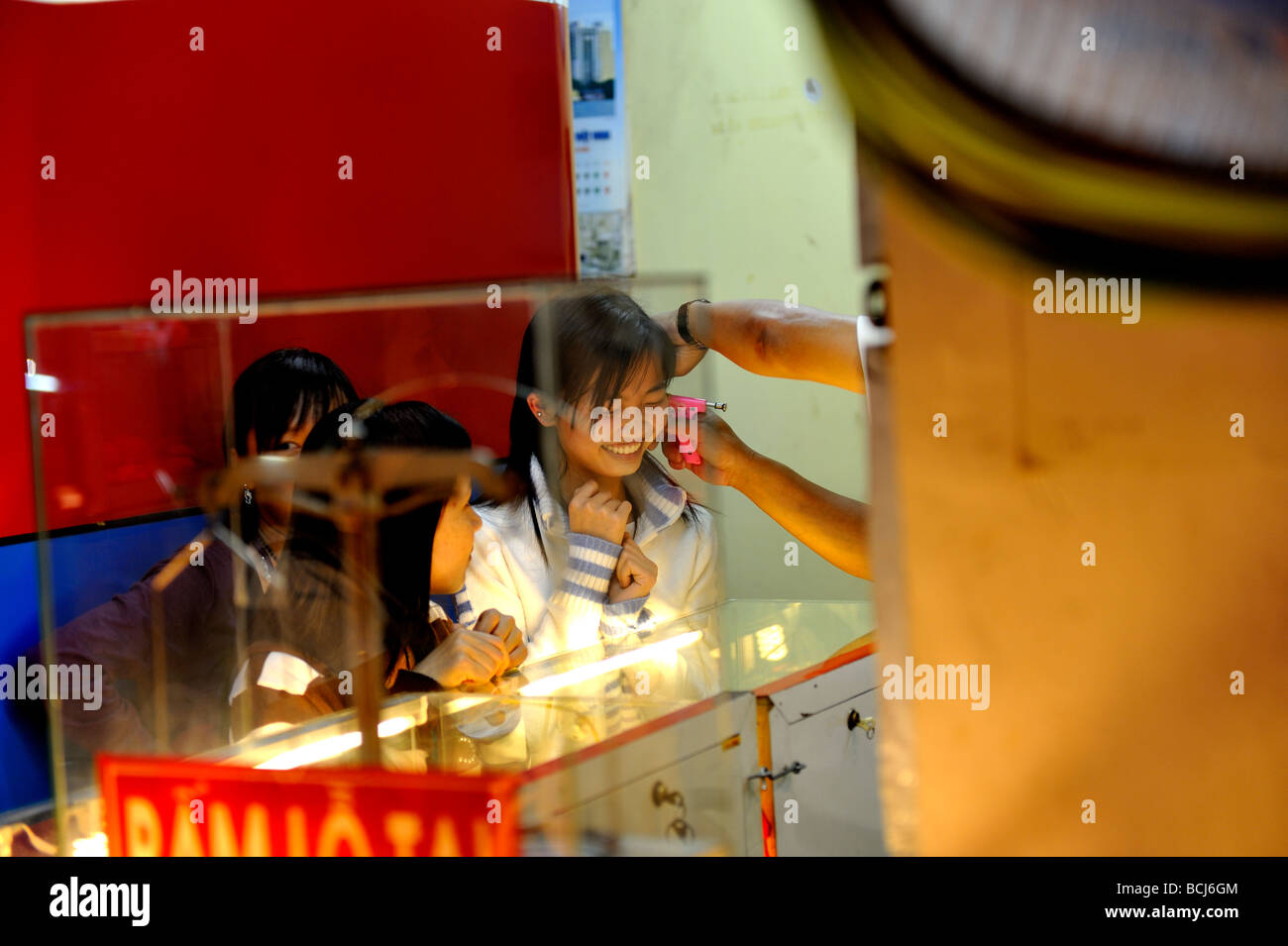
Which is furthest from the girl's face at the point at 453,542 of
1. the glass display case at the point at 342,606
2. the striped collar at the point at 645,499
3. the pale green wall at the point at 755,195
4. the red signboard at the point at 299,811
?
the pale green wall at the point at 755,195

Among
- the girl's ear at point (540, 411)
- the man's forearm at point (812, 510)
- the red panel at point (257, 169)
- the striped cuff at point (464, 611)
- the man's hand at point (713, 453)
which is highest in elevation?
the red panel at point (257, 169)

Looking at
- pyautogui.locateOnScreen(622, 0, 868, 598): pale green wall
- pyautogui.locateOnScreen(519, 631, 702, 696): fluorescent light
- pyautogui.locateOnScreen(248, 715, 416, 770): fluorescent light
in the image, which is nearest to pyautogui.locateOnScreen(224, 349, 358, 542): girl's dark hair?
pyautogui.locateOnScreen(519, 631, 702, 696): fluorescent light

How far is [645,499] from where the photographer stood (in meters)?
1.86

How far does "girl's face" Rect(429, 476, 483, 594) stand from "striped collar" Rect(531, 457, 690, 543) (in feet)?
0.52

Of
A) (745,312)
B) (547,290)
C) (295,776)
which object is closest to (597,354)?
(547,290)

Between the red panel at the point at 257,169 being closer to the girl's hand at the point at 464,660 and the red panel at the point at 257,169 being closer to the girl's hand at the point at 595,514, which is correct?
the girl's hand at the point at 595,514

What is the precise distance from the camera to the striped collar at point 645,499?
183 cm

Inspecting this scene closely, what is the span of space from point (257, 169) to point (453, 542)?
3.81ft

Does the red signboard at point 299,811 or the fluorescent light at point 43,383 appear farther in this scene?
the fluorescent light at point 43,383

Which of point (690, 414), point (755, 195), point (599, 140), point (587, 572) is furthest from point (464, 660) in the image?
point (599, 140)

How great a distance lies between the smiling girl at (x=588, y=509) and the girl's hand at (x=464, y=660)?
7.5 inches

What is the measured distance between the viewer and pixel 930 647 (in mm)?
700

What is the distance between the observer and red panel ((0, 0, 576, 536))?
1.95 meters
